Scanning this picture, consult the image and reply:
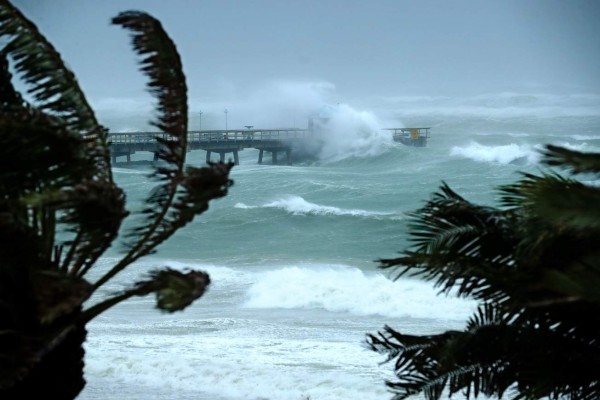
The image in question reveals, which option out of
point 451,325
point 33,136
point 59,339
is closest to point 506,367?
point 59,339

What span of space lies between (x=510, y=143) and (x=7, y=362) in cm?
5594

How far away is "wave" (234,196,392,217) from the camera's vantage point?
37.9m

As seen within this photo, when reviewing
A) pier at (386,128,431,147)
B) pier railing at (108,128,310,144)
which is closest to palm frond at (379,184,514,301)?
pier railing at (108,128,310,144)

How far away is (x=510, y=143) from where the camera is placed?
59062mm

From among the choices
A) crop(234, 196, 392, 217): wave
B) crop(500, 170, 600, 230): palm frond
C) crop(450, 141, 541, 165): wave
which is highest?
crop(500, 170, 600, 230): palm frond

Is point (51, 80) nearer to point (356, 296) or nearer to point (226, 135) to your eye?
point (356, 296)

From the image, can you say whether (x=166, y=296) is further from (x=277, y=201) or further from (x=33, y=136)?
(x=277, y=201)

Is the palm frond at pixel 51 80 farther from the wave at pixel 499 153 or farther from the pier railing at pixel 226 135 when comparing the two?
the wave at pixel 499 153

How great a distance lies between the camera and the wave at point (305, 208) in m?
37.9

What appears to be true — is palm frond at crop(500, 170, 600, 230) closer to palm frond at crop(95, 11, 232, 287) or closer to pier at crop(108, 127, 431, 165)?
palm frond at crop(95, 11, 232, 287)

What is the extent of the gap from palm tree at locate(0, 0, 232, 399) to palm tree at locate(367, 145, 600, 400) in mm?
1355

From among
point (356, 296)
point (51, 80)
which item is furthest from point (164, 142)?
point (356, 296)

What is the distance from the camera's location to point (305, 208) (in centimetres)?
3922

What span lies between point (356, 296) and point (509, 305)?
14924mm
